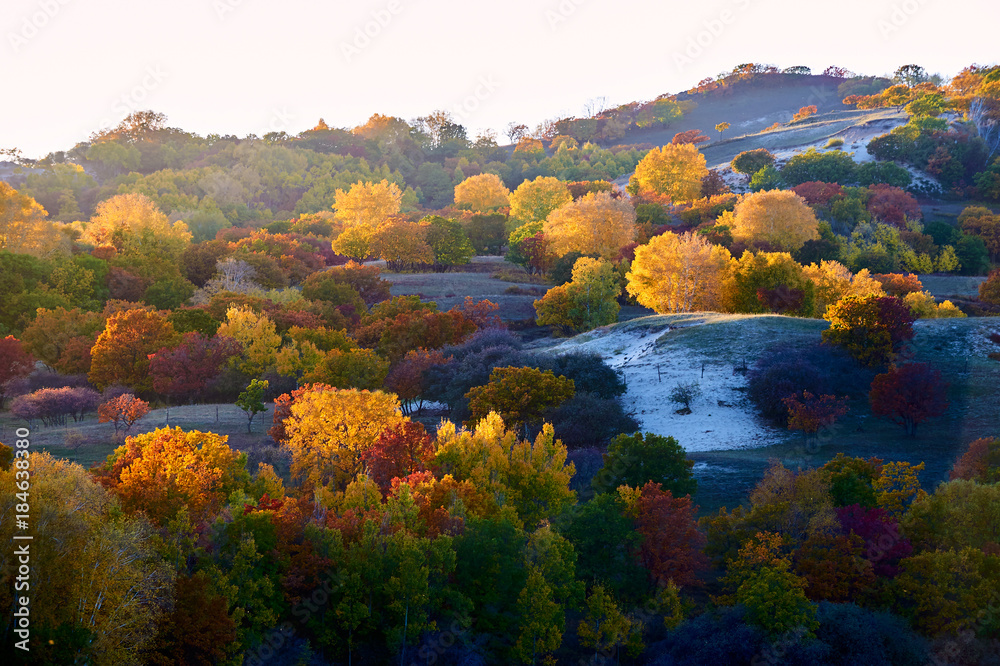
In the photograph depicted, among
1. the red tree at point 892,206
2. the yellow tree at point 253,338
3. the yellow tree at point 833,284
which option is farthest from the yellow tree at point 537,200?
the yellow tree at point 253,338

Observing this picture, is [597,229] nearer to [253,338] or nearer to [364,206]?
[364,206]

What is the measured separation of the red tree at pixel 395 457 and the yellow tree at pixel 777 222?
192 ft

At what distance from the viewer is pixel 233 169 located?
140 meters

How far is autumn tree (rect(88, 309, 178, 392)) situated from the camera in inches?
1933

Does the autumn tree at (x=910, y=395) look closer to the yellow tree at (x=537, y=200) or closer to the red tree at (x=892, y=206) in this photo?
the red tree at (x=892, y=206)

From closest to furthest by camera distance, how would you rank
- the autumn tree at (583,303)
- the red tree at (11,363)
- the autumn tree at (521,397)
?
the autumn tree at (521,397)
the red tree at (11,363)
the autumn tree at (583,303)

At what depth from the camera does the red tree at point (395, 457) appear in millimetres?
29625

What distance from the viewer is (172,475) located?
24.4m

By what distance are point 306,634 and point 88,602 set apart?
6706mm

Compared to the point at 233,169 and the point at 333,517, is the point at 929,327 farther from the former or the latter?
the point at 233,169

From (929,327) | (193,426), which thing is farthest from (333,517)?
(929,327)

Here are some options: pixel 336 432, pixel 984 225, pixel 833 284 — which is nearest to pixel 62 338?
pixel 336 432

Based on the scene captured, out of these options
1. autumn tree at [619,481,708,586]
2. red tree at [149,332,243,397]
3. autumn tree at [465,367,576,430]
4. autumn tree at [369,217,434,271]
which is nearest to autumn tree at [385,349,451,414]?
autumn tree at [465,367,576,430]

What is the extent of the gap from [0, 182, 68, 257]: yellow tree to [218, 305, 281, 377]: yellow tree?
90.5ft
